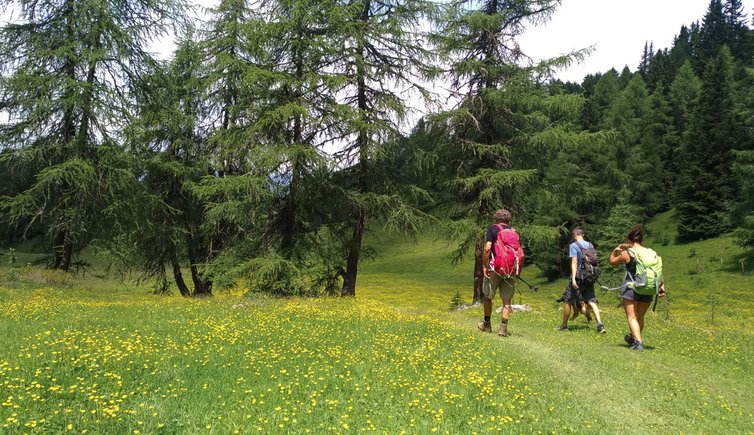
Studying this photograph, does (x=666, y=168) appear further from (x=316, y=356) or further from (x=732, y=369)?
(x=316, y=356)

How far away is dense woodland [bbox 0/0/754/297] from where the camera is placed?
51.4 ft

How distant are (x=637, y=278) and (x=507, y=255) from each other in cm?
238

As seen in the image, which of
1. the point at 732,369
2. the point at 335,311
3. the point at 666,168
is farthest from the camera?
the point at 666,168

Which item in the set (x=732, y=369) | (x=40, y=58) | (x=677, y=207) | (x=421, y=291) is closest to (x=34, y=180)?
(x=40, y=58)

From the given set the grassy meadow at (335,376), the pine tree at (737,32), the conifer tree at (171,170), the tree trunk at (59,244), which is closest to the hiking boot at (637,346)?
the grassy meadow at (335,376)

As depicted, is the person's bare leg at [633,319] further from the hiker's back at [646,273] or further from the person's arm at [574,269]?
the person's arm at [574,269]

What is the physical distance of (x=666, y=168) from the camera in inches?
2574

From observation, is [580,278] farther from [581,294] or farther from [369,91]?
[369,91]

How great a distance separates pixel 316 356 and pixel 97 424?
2.97m

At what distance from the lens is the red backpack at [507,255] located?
9016mm

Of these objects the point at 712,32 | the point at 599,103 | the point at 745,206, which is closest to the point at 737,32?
the point at 712,32

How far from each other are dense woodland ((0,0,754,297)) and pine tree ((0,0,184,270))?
0.07 metres

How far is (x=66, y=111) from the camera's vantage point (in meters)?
16.0

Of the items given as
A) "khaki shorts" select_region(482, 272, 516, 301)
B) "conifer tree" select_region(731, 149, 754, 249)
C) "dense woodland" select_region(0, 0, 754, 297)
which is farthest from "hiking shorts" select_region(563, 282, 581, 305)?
"conifer tree" select_region(731, 149, 754, 249)
